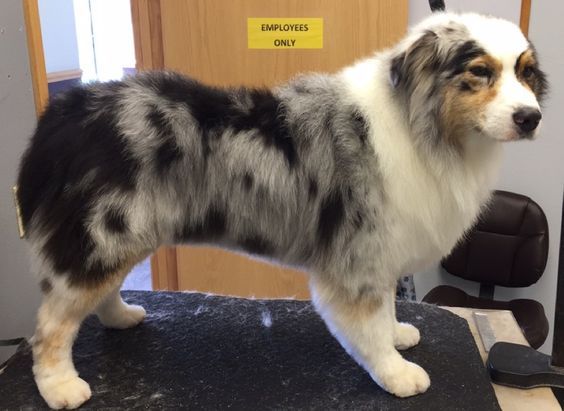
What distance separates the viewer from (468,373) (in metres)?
1.43

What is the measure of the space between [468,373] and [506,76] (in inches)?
28.0

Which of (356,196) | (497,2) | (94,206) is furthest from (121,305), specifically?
(497,2)

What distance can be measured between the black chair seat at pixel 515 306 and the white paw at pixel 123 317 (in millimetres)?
1323

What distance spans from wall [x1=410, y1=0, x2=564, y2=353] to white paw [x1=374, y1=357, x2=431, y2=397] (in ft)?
4.51

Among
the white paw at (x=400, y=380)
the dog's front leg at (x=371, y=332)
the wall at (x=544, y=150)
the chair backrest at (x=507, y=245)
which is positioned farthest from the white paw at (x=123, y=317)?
the wall at (x=544, y=150)

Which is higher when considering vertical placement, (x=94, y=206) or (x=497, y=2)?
(x=497, y=2)

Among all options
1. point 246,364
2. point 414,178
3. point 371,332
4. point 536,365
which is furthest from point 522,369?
point 246,364

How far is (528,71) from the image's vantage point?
1224 mm

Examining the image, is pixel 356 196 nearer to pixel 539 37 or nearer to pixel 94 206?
pixel 94 206

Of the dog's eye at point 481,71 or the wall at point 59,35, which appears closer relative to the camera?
the dog's eye at point 481,71

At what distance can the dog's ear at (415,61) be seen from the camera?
1.20 meters

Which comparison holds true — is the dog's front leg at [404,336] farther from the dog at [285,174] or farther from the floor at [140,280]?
the floor at [140,280]

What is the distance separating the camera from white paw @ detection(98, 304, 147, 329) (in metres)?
1.62

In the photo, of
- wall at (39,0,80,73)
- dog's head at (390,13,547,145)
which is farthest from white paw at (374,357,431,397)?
wall at (39,0,80,73)
